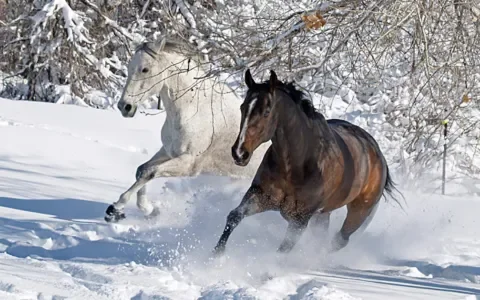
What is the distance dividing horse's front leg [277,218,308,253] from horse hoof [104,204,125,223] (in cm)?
198

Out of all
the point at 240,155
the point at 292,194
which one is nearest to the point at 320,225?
the point at 292,194

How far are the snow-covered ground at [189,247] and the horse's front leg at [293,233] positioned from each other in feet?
0.44

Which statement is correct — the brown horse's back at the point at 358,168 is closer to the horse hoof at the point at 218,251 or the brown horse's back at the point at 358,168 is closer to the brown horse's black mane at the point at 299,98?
the brown horse's black mane at the point at 299,98

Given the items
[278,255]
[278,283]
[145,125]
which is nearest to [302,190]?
[278,255]

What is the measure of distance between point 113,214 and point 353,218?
218 cm

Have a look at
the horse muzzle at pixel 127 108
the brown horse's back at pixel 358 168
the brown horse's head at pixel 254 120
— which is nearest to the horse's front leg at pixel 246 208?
the brown horse's head at pixel 254 120

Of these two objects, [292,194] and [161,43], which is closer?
[292,194]

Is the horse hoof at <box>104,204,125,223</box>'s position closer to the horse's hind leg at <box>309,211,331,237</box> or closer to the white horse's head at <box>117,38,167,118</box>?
the white horse's head at <box>117,38,167,118</box>

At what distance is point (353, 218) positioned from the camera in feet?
24.6

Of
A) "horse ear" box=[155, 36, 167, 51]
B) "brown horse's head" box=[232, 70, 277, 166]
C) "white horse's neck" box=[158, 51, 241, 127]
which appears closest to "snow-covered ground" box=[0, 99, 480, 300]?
"white horse's neck" box=[158, 51, 241, 127]

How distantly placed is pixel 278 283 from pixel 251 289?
0.36m

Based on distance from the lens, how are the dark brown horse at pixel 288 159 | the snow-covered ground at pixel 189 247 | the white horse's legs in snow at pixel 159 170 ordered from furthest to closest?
the white horse's legs in snow at pixel 159 170 → the dark brown horse at pixel 288 159 → the snow-covered ground at pixel 189 247

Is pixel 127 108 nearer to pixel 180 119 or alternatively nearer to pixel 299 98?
pixel 180 119

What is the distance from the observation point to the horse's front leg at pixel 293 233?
6.16 meters
